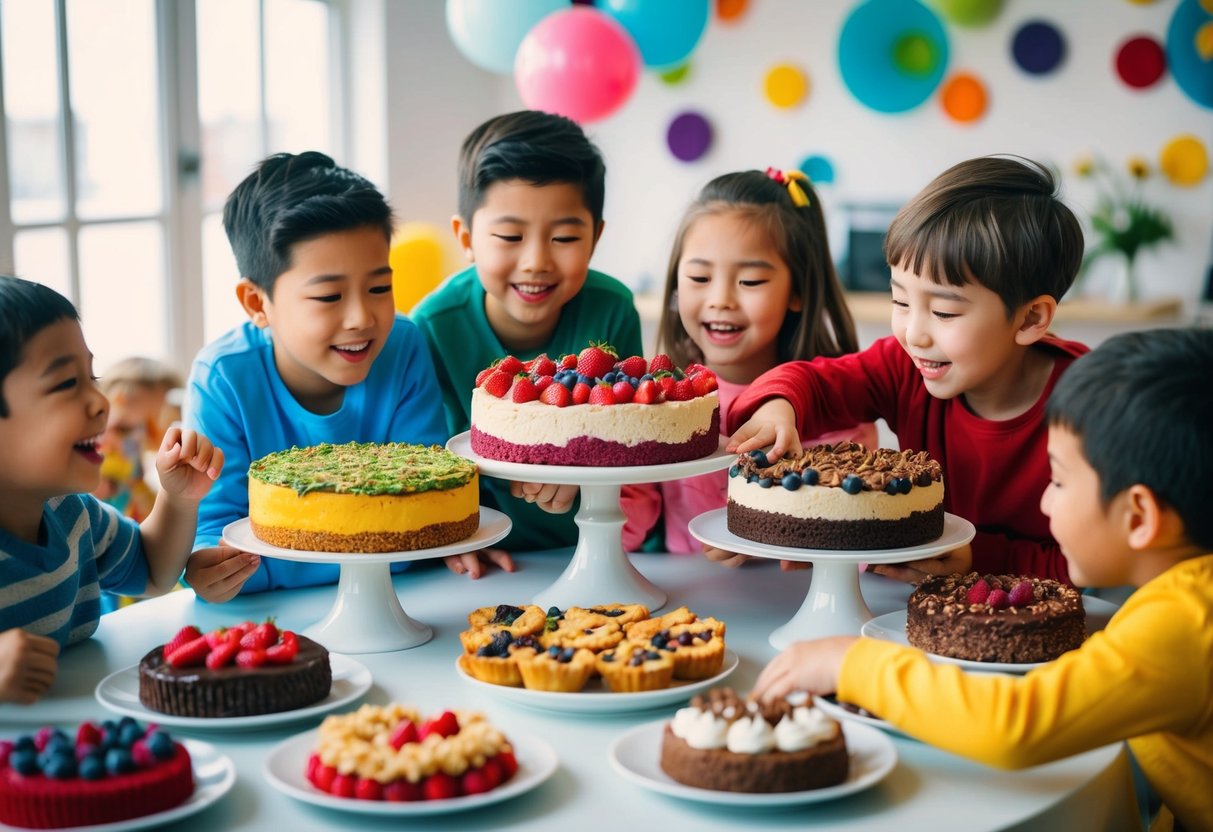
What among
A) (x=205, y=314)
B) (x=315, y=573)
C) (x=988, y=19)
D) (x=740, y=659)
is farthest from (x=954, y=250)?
(x=988, y=19)

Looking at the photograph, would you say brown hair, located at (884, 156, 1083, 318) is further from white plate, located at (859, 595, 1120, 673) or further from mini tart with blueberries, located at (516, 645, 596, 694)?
mini tart with blueberries, located at (516, 645, 596, 694)

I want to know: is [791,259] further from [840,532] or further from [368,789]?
[368,789]

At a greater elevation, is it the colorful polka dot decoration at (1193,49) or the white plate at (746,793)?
the colorful polka dot decoration at (1193,49)

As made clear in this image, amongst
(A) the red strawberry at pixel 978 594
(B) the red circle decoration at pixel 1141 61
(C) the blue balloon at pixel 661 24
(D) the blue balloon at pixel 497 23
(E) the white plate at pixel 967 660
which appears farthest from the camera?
(B) the red circle decoration at pixel 1141 61

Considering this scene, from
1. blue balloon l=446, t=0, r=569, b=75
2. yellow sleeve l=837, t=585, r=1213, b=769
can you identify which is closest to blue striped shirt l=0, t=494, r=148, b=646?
yellow sleeve l=837, t=585, r=1213, b=769

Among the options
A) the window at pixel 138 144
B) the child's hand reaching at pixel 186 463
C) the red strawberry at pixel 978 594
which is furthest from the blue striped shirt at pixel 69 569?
the window at pixel 138 144

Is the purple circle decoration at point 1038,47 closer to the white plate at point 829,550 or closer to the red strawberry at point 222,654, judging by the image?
the white plate at point 829,550

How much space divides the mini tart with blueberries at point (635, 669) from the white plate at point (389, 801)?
0.55 ft

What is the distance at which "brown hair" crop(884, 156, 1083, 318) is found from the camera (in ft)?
7.72

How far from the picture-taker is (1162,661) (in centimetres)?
152

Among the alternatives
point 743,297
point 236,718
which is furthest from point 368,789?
point 743,297

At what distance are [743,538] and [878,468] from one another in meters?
0.25

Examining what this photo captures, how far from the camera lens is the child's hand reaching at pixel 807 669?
64.7 inches

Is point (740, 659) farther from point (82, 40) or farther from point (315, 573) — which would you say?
point (82, 40)
